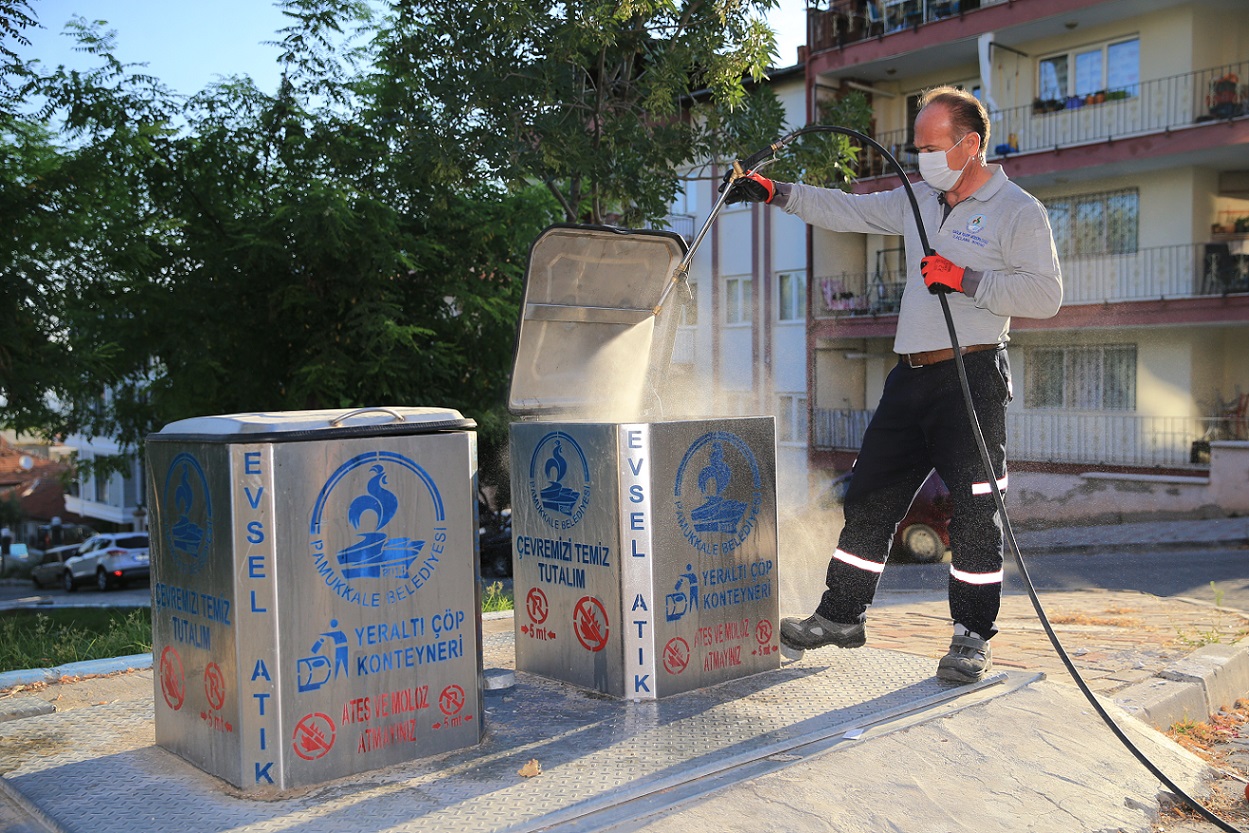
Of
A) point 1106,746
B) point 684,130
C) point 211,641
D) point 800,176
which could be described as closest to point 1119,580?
point 800,176

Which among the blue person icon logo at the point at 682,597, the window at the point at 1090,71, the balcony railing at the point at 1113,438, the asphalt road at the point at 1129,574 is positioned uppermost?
the window at the point at 1090,71

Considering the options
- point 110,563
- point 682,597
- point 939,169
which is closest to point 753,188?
point 939,169

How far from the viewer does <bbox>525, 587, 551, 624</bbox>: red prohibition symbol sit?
4250 millimetres

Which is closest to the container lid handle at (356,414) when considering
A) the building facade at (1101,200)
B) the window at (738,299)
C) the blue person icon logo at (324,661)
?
the blue person icon logo at (324,661)

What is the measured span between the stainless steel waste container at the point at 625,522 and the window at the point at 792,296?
22.9m

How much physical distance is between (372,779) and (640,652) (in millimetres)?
1098

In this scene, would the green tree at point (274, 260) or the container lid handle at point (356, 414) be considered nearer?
the container lid handle at point (356, 414)

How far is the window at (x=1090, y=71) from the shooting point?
21.6 m

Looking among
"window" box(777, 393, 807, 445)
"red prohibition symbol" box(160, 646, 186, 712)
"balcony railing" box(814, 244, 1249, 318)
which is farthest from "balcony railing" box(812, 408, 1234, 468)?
"red prohibition symbol" box(160, 646, 186, 712)

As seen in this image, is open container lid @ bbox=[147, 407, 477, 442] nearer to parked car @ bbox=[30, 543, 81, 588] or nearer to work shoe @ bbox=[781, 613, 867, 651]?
work shoe @ bbox=[781, 613, 867, 651]

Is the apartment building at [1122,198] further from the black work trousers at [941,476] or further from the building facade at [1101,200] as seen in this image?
the black work trousers at [941,476]

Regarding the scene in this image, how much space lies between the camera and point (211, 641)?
3.15 metres

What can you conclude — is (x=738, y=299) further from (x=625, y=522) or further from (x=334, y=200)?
(x=625, y=522)

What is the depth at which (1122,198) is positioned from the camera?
21.6 m
